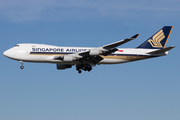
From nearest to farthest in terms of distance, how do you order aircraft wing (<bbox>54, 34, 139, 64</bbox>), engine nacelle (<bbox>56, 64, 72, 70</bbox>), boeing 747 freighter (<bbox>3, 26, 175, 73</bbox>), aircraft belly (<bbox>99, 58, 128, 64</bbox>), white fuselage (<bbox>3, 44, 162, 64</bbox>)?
aircraft wing (<bbox>54, 34, 139, 64</bbox>) → boeing 747 freighter (<bbox>3, 26, 175, 73</bbox>) → white fuselage (<bbox>3, 44, 162, 64</bbox>) → aircraft belly (<bbox>99, 58, 128, 64</bbox>) → engine nacelle (<bbox>56, 64, 72, 70</bbox>)

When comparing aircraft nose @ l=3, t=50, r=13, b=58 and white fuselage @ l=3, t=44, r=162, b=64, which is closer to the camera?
white fuselage @ l=3, t=44, r=162, b=64

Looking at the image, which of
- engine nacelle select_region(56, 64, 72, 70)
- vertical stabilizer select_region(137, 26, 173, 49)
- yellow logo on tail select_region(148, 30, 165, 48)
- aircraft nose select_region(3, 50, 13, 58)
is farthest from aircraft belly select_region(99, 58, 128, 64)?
aircraft nose select_region(3, 50, 13, 58)

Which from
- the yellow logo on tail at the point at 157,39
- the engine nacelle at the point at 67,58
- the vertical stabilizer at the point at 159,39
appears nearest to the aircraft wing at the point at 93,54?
the engine nacelle at the point at 67,58

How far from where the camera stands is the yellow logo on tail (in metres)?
51.6

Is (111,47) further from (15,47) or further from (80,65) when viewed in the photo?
(15,47)

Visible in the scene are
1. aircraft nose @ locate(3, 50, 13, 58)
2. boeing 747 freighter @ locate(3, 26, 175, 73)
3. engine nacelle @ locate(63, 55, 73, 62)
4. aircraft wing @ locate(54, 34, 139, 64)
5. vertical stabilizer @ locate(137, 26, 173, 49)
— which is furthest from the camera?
vertical stabilizer @ locate(137, 26, 173, 49)

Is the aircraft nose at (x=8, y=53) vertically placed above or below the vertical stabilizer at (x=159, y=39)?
below

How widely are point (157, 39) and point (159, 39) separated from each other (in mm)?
377

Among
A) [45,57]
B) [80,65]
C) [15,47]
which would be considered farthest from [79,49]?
[15,47]

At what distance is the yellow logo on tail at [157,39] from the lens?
51.6 metres

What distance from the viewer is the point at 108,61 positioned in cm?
4788

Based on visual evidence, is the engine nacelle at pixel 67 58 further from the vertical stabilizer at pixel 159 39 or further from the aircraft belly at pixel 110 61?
the vertical stabilizer at pixel 159 39

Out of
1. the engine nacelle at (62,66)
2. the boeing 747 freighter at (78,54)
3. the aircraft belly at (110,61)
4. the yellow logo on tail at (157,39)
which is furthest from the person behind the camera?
the yellow logo on tail at (157,39)

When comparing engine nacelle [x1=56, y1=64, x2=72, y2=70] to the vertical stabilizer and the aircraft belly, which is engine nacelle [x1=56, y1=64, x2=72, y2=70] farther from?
the vertical stabilizer
